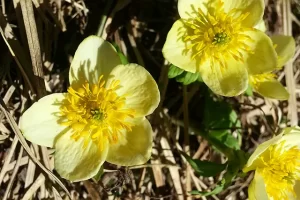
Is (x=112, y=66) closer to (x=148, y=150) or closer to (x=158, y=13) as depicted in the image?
(x=148, y=150)

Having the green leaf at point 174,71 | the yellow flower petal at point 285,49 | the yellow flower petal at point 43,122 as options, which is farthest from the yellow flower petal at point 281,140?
the yellow flower petal at point 43,122

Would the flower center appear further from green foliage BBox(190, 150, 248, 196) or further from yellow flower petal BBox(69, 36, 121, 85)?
green foliage BBox(190, 150, 248, 196)

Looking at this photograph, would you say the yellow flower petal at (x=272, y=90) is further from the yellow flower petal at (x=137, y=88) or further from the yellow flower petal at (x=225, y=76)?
the yellow flower petal at (x=137, y=88)

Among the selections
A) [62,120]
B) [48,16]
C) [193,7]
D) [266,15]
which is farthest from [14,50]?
[266,15]

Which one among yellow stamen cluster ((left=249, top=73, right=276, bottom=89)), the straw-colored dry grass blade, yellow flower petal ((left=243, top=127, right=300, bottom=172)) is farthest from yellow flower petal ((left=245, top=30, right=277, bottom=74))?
the straw-colored dry grass blade

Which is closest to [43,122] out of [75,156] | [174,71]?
[75,156]
